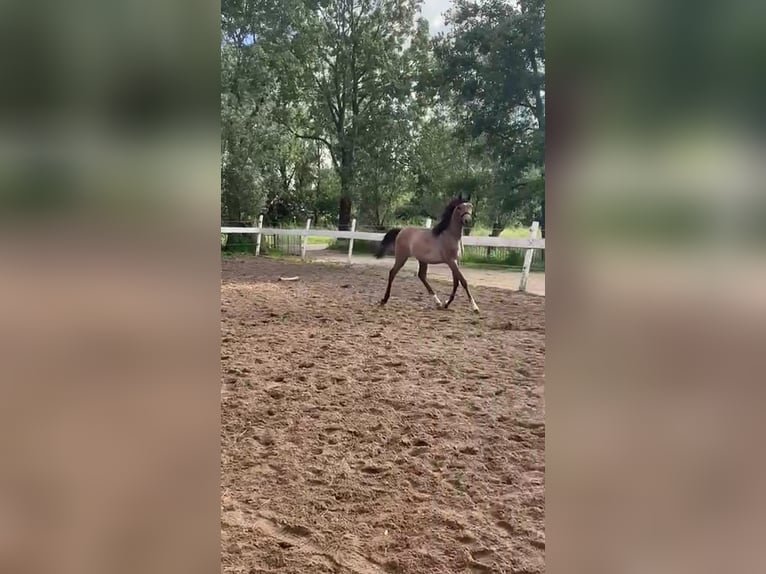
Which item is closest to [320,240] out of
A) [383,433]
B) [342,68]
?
[342,68]

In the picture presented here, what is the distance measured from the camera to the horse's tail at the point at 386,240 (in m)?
3.30

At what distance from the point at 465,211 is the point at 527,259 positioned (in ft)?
1.58

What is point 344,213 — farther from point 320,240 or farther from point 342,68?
point 342,68

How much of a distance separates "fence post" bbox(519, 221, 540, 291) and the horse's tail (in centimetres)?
78

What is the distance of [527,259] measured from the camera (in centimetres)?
296

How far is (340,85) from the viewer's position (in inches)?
143

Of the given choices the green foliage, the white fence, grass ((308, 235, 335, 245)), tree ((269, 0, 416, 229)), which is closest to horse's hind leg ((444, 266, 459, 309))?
the white fence

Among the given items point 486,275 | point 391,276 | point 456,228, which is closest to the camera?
point 456,228

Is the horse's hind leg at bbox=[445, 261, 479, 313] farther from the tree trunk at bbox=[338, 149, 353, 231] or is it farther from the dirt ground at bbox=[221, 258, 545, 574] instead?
the tree trunk at bbox=[338, 149, 353, 231]

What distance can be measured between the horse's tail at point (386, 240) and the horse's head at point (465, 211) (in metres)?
0.53
